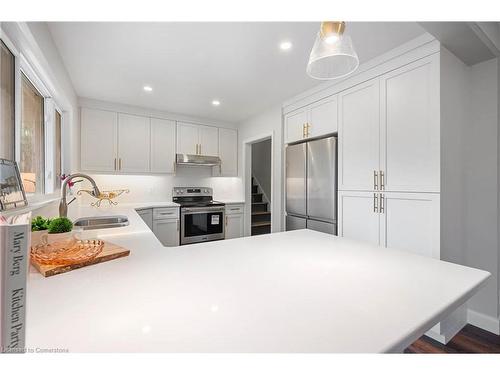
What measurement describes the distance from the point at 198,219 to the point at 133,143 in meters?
1.53

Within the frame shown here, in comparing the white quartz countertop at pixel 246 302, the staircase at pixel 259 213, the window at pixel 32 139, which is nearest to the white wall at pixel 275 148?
the staircase at pixel 259 213

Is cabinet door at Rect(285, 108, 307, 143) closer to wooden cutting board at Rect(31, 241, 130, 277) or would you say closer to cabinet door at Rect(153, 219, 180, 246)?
cabinet door at Rect(153, 219, 180, 246)

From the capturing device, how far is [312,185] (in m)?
2.77

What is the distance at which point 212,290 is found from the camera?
684 mm

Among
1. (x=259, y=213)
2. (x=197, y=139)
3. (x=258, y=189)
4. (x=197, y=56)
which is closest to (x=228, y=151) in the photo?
(x=197, y=139)

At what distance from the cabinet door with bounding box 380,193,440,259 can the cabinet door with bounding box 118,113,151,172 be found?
3.30 metres

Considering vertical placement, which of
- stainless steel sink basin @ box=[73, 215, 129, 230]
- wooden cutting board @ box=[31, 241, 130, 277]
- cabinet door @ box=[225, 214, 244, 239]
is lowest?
cabinet door @ box=[225, 214, 244, 239]

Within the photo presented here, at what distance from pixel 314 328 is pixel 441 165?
1846mm

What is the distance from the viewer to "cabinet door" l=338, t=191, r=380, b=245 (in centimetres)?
217

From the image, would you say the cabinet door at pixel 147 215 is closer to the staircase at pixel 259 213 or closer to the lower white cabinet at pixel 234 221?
the lower white cabinet at pixel 234 221

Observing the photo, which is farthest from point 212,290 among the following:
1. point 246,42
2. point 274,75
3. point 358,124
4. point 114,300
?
point 274,75

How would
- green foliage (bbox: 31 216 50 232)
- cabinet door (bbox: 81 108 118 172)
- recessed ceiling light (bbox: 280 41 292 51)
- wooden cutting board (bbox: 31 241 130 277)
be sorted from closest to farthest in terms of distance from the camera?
wooden cutting board (bbox: 31 241 130 277)
green foliage (bbox: 31 216 50 232)
recessed ceiling light (bbox: 280 41 292 51)
cabinet door (bbox: 81 108 118 172)

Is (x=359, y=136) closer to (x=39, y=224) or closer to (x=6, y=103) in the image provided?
(x=39, y=224)

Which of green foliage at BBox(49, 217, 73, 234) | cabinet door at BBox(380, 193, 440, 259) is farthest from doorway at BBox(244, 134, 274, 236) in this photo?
green foliage at BBox(49, 217, 73, 234)
